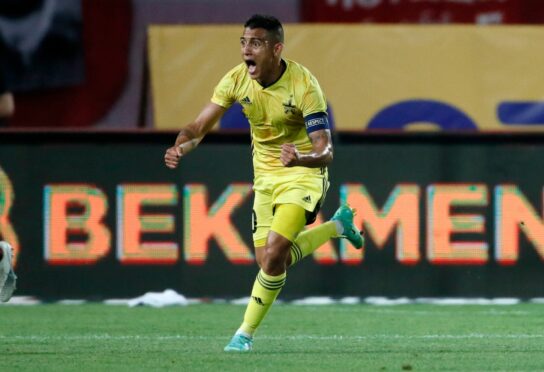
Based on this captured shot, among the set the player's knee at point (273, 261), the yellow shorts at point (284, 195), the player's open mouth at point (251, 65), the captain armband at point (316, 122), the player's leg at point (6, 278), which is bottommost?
the player's leg at point (6, 278)

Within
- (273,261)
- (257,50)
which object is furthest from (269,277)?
(257,50)

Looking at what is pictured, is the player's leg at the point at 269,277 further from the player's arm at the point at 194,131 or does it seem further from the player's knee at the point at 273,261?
the player's arm at the point at 194,131

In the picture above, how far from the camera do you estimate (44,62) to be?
1652 centimetres

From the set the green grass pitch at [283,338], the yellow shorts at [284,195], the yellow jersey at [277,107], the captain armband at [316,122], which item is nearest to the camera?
the green grass pitch at [283,338]

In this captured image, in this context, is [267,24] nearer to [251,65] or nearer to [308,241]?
[251,65]

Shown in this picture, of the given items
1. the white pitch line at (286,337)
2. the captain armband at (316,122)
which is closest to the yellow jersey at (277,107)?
the captain armband at (316,122)

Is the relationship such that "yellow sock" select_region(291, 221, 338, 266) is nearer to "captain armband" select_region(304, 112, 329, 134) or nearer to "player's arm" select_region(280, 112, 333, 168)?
"player's arm" select_region(280, 112, 333, 168)

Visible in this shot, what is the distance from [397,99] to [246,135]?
320cm

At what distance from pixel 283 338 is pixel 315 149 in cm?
157

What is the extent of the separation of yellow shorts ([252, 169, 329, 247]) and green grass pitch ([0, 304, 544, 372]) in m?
0.73

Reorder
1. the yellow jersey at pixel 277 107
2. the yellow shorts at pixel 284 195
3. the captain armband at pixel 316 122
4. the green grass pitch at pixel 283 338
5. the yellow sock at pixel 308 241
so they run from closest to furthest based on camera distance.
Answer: the green grass pitch at pixel 283 338 < the captain armband at pixel 316 122 < the yellow jersey at pixel 277 107 < the yellow shorts at pixel 284 195 < the yellow sock at pixel 308 241

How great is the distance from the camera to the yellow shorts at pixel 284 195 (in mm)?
9391

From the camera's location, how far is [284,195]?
371 inches

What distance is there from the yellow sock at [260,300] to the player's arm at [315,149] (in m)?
0.74
